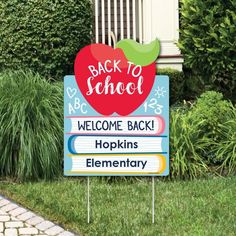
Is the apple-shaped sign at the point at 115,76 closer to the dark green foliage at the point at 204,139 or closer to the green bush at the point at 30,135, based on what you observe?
the green bush at the point at 30,135

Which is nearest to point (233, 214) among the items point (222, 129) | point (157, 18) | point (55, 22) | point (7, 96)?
point (222, 129)

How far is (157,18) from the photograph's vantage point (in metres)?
10.0

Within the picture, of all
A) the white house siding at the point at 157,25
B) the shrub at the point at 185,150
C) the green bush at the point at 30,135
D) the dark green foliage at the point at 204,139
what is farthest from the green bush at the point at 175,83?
the green bush at the point at 30,135

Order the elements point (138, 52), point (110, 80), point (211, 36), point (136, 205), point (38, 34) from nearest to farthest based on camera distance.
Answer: point (138, 52)
point (110, 80)
point (136, 205)
point (211, 36)
point (38, 34)

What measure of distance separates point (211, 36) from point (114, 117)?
11.5ft

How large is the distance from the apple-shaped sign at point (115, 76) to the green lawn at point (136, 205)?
0.96 metres

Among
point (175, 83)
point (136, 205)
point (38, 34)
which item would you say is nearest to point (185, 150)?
point (136, 205)

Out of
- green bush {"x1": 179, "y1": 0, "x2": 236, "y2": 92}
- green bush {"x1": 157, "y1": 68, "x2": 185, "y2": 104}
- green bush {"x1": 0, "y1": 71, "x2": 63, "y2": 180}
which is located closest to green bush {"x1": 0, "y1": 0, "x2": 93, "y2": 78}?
green bush {"x1": 157, "y1": 68, "x2": 185, "y2": 104}

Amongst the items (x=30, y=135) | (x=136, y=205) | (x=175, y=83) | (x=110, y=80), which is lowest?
(x=136, y=205)

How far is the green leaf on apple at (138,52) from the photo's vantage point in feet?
15.9

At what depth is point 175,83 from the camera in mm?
9570

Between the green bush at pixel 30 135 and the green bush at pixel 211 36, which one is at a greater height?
the green bush at pixel 211 36

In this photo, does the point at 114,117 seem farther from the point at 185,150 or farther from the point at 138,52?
the point at 185,150

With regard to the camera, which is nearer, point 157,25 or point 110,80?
point 110,80
